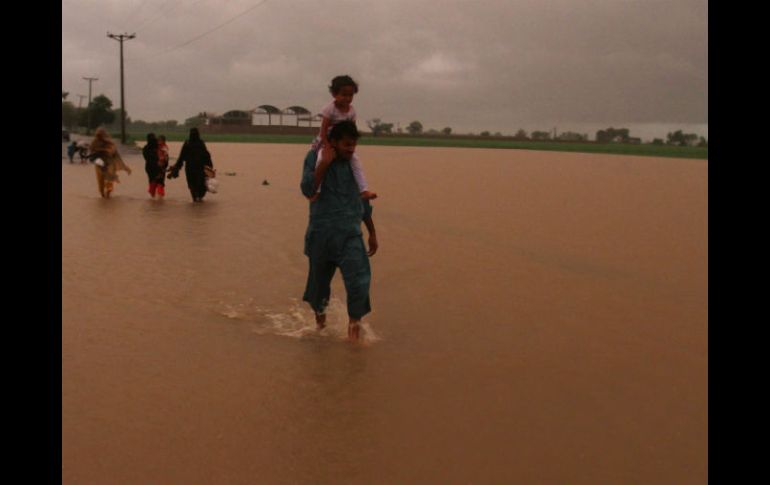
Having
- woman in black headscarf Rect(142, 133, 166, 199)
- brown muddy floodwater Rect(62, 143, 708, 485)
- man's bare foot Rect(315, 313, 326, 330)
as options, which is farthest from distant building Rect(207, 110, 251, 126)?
man's bare foot Rect(315, 313, 326, 330)

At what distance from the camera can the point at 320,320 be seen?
602cm

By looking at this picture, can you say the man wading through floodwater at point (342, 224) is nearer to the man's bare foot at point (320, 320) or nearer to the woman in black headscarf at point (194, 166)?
the man's bare foot at point (320, 320)

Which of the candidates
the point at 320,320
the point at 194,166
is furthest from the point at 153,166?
the point at 320,320

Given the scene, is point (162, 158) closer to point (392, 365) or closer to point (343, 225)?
point (343, 225)

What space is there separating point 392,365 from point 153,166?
1315 centimetres

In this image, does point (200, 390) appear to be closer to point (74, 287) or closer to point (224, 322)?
point (224, 322)

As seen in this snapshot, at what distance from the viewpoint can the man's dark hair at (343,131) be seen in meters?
5.26

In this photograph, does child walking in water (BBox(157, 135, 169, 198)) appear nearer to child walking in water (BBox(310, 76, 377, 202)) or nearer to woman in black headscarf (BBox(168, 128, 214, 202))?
woman in black headscarf (BBox(168, 128, 214, 202))

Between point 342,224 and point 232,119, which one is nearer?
point 342,224

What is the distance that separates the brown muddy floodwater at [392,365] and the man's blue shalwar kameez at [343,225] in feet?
1.45

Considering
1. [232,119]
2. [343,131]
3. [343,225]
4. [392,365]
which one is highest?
[232,119]

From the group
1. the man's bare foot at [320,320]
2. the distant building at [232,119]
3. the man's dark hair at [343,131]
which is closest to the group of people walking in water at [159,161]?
the man's bare foot at [320,320]

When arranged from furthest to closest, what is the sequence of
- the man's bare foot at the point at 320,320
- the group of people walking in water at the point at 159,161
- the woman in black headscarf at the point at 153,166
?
the woman in black headscarf at the point at 153,166 → the group of people walking in water at the point at 159,161 → the man's bare foot at the point at 320,320
